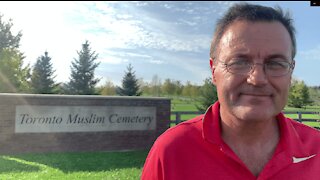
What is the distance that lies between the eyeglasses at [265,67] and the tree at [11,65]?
27372mm

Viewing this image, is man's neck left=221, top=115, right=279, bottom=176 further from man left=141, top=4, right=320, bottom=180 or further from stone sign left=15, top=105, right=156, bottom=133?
stone sign left=15, top=105, right=156, bottom=133

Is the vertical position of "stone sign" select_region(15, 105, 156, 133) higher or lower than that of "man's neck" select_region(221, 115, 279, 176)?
lower

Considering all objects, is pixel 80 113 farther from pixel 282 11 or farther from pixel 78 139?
pixel 282 11

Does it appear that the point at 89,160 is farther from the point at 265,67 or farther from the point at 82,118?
the point at 265,67

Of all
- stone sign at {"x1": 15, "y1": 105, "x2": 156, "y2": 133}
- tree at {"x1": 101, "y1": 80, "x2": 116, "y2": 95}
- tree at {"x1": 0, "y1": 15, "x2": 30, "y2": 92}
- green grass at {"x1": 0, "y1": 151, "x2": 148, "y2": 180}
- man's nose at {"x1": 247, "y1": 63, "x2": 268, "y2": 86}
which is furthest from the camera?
tree at {"x1": 101, "y1": 80, "x2": 116, "y2": 95}

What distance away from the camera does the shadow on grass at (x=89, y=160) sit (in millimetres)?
8148

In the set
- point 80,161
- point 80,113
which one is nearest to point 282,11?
point 80,161

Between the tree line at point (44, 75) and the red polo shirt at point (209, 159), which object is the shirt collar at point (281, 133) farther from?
the tree line at point (44, 75)

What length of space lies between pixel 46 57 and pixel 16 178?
84.5ft

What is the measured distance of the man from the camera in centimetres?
138

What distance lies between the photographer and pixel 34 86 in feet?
101

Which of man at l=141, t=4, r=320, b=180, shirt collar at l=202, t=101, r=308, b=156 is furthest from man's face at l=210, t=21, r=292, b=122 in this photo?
shirt collar at l=202, t=101, r=308, b=156

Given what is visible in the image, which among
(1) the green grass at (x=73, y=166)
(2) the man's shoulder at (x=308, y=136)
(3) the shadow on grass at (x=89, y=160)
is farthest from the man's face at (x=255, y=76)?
(3) the shadow on grass at (x=89, y=160)

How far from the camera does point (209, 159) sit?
4.76 ft
